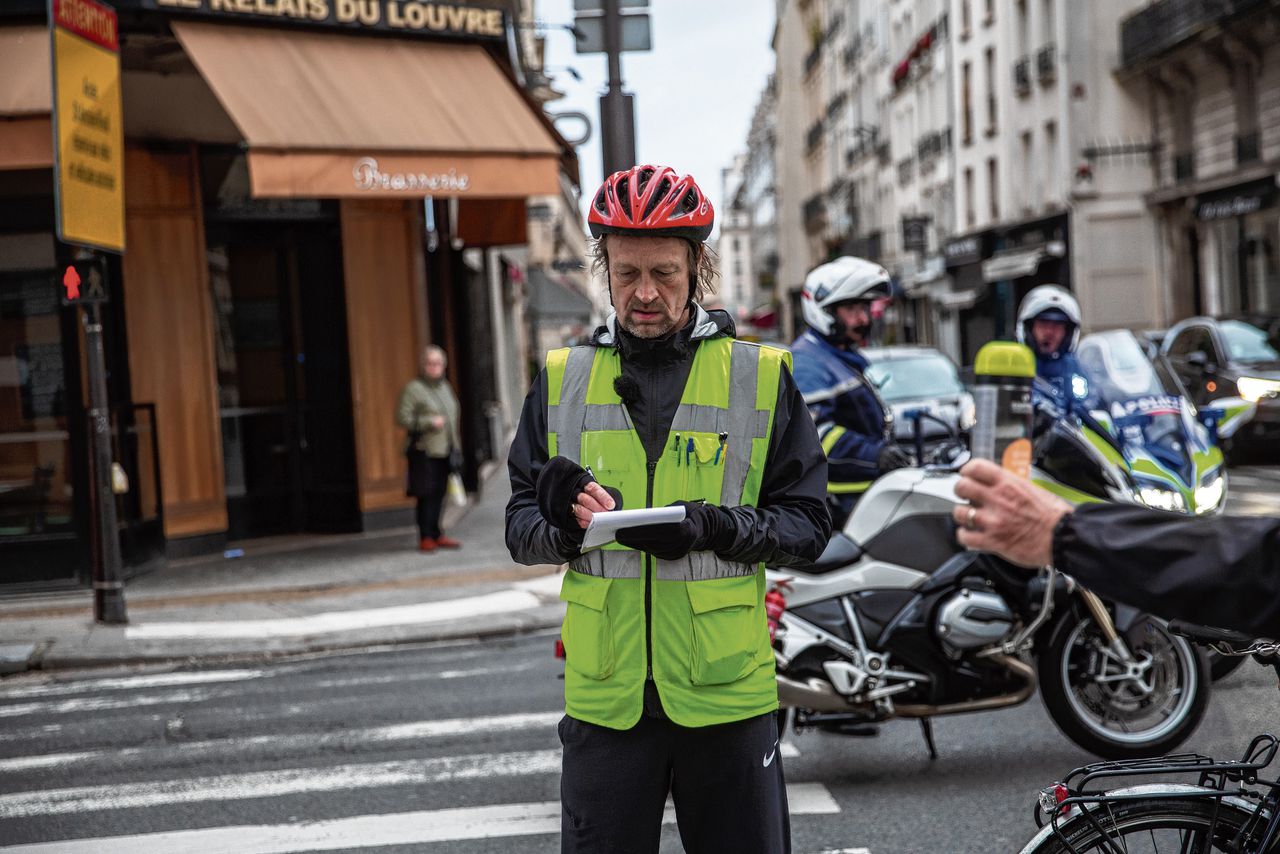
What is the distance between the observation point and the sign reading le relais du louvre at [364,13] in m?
12.8

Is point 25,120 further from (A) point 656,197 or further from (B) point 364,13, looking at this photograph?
(A) point 656,197

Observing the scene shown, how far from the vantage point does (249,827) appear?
5711mm

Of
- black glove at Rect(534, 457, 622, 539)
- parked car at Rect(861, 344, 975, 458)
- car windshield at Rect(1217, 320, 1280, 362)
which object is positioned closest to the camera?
black glove at Rect(534, 457, 622, 539)

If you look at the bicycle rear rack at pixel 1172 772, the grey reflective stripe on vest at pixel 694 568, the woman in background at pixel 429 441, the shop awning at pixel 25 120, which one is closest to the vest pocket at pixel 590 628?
the grey reflective stripe on vest at pixel 694 568

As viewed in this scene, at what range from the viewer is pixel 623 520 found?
2762 mm

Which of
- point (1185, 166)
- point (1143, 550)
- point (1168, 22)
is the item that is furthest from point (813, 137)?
point (1143, 550)

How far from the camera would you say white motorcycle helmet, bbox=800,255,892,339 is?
598cm

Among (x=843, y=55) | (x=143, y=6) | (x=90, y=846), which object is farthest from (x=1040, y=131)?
(x=90, y=846)

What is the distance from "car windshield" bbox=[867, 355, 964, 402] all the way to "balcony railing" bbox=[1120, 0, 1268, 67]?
16417 millimetres

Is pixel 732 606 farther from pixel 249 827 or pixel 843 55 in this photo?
pixel 843 55

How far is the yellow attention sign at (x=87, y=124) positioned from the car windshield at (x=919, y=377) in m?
8.41

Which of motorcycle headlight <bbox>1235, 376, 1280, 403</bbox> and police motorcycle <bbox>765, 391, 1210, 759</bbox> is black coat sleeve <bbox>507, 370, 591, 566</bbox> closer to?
motorcycle headlight <bbox>1235, 376, 1280, 403</bbox>

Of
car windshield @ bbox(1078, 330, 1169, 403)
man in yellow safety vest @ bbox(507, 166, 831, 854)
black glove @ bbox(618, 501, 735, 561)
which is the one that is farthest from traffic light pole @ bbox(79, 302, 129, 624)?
black glove @ bbox(618, 501, 735, 561)

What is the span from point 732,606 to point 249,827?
3.31 meters
